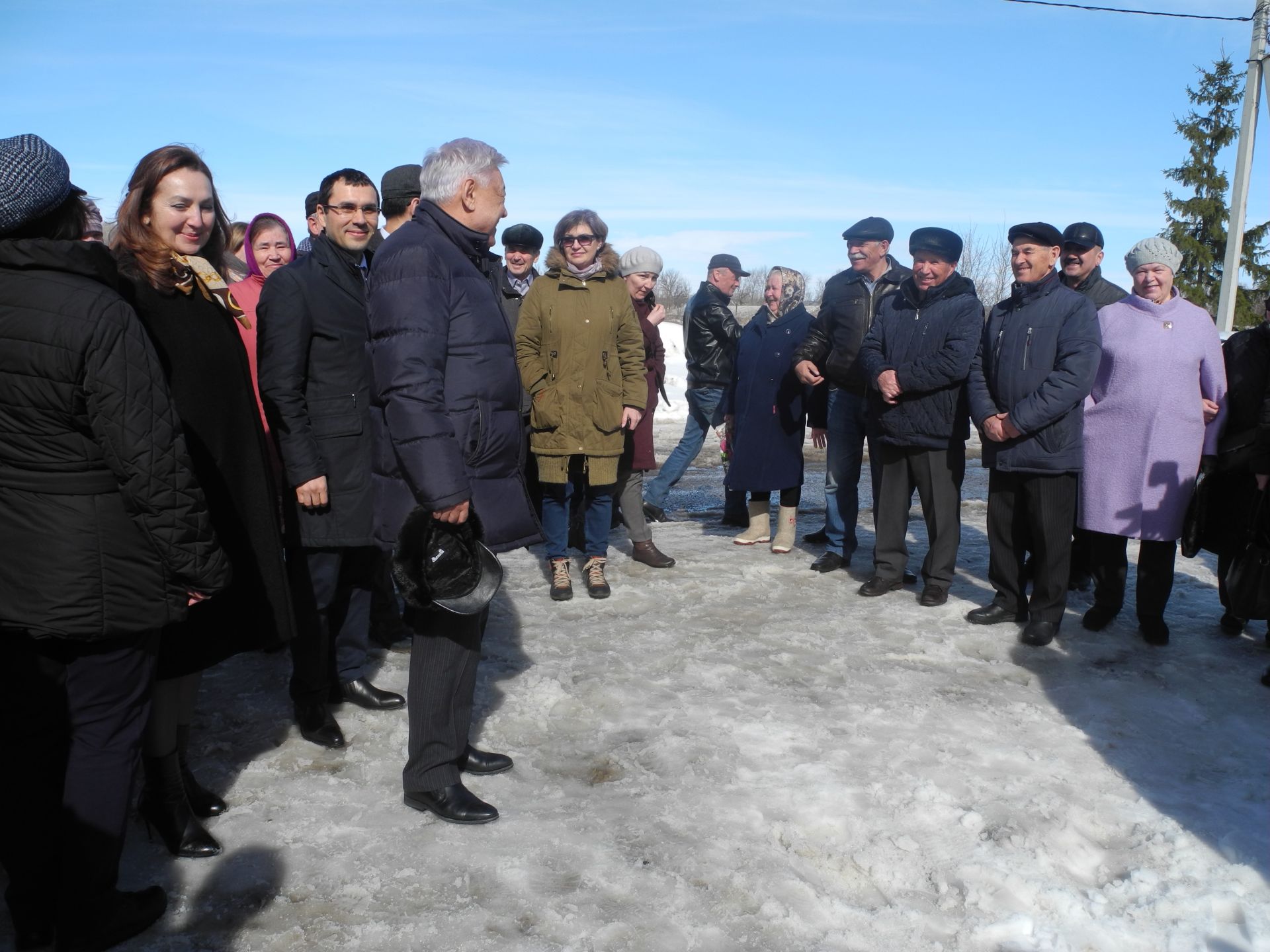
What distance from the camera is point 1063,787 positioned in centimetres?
345

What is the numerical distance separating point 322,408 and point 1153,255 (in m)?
4.13

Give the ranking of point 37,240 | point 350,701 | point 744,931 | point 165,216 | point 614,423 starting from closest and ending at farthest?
1. point 37,240
2. point 744,931
3. point 165,216
4. point 350,701
5. point 614,423

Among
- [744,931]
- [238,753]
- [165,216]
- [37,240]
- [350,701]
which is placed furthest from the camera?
[350,701]

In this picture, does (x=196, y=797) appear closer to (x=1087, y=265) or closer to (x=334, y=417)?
(x=334, y=417)

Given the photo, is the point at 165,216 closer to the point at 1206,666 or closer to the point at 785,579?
the point at 785,579

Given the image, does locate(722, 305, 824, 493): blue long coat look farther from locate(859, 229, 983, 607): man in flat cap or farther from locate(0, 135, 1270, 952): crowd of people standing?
locate(859, 229, 983, 607): man in flat cap

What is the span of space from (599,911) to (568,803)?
0.63 meters

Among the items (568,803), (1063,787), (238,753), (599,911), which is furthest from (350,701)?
(1063,787)

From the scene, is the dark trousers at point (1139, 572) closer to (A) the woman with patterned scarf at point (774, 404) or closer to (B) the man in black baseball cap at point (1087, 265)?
(B) the man in black baseball cap at point (1087, 265)

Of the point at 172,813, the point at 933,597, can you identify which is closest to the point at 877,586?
the point at 933,597

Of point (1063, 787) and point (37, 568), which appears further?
point (1063, 787)

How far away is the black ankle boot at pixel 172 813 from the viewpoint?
292cm

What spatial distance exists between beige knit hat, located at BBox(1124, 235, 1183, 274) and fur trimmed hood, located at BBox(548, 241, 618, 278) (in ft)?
9.03

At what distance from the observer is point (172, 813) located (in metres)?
2.93
